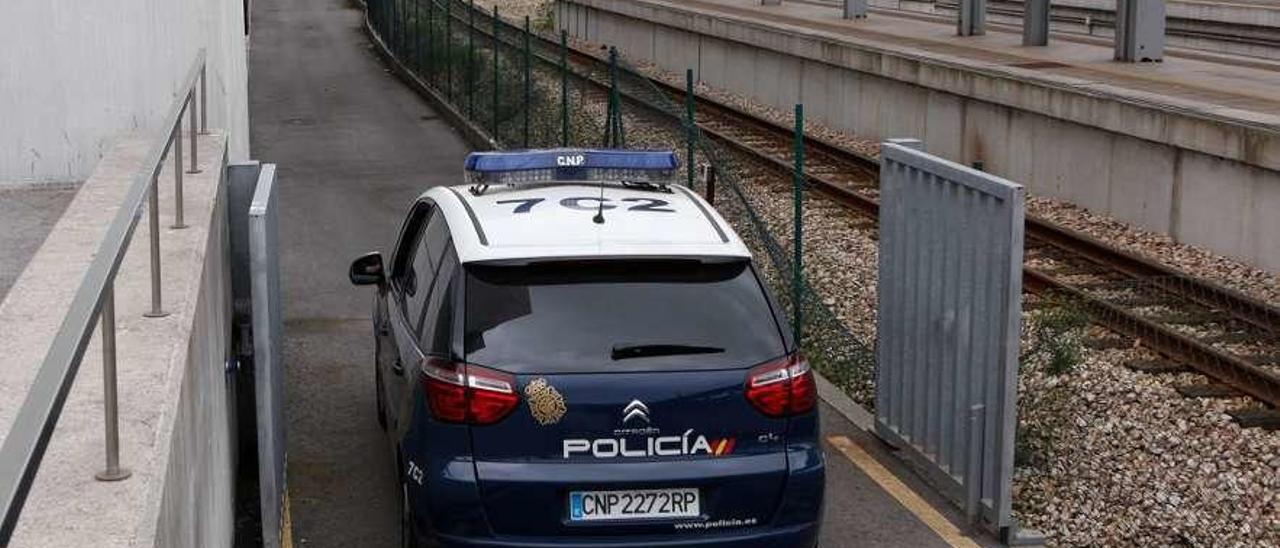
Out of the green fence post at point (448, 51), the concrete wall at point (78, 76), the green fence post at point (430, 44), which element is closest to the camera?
the concrete wall at point (78, 76)

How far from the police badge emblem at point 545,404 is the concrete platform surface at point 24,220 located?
2.37m

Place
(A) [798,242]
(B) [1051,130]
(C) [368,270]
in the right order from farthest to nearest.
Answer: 1. (B) [1051,130]
2. (A) [798,242]
3. (C) [368,270]

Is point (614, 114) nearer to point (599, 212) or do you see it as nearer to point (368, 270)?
point (368, 270)

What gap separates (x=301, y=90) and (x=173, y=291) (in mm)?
25967

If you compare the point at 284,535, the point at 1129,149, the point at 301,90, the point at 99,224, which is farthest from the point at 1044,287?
the point at 301,90

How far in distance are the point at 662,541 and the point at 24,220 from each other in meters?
4.00

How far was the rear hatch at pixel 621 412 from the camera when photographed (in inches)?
241

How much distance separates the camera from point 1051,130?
1900 cm

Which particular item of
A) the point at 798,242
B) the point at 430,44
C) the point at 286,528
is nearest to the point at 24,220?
the point at 286,528

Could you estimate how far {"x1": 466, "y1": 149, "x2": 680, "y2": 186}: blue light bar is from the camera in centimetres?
778

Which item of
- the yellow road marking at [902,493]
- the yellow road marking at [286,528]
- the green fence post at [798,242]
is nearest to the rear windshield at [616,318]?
the yellow road marking at [286,528]

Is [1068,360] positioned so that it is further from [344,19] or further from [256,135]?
[344,19]

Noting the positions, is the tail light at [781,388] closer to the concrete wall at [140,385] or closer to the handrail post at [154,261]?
the concrete wall at [140,385]

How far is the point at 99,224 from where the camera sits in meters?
6.64
